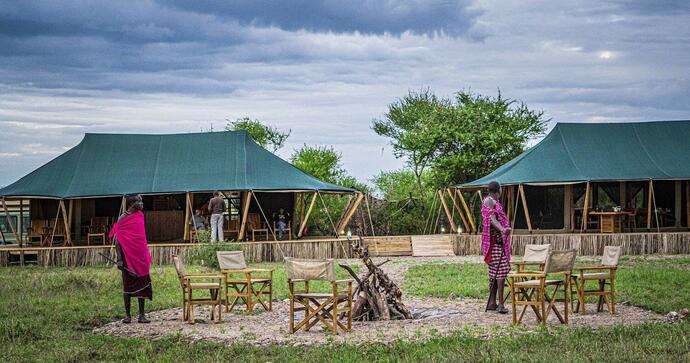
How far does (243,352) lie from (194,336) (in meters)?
1.18

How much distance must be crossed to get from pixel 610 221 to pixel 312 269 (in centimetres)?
1556

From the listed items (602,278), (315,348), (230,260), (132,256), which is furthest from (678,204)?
(315,348)

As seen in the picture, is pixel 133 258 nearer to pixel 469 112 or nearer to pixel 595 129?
pixel 595 129

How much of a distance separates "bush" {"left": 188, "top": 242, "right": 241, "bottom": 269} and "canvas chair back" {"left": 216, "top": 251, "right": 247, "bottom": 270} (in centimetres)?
709

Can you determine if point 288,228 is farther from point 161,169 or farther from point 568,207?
point 568,207

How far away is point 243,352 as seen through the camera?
28.8ft

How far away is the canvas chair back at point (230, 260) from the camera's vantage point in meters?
12.0

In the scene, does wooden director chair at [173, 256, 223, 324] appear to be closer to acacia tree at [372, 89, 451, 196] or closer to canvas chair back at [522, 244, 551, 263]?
canvas chair back at [522, 244, 551, 263]

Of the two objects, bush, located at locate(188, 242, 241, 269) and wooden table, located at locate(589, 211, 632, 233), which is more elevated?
wooden table, located at locate(589, 211, 632, 233)

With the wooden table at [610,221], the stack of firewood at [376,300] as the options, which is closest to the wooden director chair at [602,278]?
the stack of firewood at [376,300]

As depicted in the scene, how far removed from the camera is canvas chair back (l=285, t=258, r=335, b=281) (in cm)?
978

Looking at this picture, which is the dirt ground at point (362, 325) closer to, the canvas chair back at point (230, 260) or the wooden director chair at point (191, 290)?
the wooden director chair at point (191, 290)

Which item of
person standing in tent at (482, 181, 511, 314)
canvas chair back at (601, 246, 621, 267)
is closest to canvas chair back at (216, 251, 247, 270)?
person standing in tent at (482, 181, 511, 314)

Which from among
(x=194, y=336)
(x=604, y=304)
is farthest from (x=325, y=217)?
(x=194, y=336)
